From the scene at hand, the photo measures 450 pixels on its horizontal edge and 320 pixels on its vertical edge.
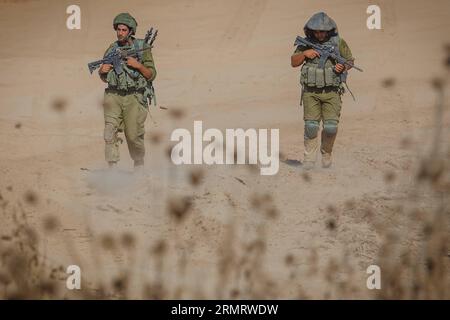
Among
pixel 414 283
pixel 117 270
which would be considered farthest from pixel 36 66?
pixel 414 283

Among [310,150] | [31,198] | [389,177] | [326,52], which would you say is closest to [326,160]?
[310,150]

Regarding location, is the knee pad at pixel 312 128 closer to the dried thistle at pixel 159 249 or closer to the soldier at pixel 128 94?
the soldier at pixel 128 94

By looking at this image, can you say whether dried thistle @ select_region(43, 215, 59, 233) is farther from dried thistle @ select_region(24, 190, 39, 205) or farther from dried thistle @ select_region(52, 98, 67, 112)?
dried thistle @ select_region(52, 98, 67, 112)

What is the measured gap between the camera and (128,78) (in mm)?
12680

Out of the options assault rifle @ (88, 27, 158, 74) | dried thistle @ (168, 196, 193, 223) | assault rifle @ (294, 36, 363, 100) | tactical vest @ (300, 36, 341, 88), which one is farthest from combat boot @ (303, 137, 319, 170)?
assault rifle @ (88, 27, 158, 74)

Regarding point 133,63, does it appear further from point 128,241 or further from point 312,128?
point 128,241

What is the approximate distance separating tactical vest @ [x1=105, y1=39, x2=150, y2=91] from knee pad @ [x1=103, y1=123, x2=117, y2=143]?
0.39 metres

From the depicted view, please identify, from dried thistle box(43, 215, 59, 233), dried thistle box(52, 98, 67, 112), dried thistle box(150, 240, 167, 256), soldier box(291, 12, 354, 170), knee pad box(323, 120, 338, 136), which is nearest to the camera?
dried thistle box(150, 240, 167, 256)

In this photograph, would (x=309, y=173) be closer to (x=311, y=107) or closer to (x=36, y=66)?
(x=311, y=107)

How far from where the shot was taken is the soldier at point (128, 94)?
41.4ft

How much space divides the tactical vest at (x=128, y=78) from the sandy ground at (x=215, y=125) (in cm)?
85

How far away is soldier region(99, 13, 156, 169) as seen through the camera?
12617 millimetres

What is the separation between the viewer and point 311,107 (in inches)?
512

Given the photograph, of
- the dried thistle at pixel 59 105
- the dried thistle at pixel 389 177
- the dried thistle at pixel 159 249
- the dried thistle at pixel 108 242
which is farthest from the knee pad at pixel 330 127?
the dried thistle at pixel 59 105
